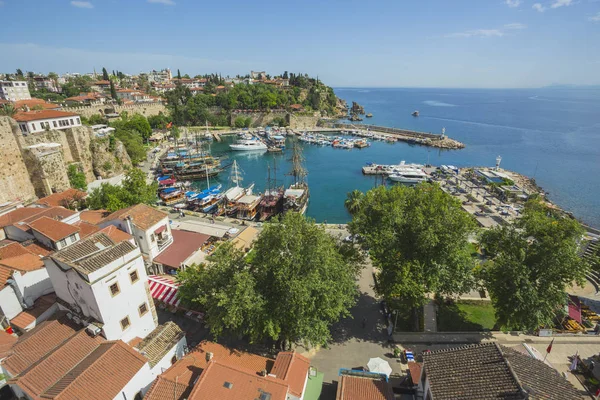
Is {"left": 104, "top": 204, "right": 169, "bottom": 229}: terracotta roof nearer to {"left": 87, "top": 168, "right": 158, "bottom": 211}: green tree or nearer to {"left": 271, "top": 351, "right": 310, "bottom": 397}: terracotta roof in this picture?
{"left": 87, "top": 168, "right": 158, "bottom": 211}: green tree

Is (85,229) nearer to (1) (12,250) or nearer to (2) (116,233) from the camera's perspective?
(2) (116,233)

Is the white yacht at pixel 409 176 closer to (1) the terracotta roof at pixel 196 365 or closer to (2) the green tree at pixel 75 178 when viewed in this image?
(1) the terracotta roof at pixel 196 365

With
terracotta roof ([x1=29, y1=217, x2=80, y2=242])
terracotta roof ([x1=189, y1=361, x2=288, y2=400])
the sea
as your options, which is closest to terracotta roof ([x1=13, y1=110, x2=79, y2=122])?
the sea

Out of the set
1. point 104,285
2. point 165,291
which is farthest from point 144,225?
point 104,285

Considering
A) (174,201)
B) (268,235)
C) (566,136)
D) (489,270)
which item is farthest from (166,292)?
(566,136)

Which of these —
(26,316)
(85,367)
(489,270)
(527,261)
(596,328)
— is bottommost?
(596,328)

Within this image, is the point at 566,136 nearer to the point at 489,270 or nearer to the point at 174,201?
the point at 489,270

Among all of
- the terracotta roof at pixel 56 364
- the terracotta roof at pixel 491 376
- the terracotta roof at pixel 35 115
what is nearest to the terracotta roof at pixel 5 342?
the terracotta roof at pixel 56 364
